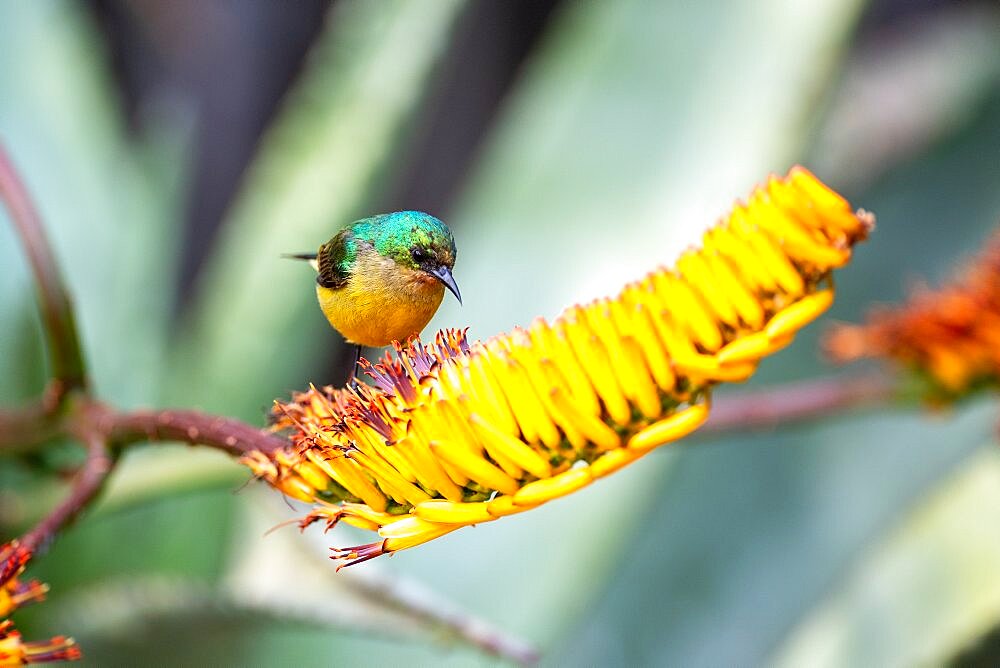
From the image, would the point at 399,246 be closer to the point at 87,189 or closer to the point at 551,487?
the point at 551,487

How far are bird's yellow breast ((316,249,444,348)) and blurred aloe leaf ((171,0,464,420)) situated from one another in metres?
0.82

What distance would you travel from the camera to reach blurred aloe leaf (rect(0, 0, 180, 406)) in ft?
5.25

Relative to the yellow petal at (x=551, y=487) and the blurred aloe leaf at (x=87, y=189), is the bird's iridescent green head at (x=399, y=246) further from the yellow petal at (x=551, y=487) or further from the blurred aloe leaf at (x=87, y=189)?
the blurred aloe leaf at (x=87, y=189)

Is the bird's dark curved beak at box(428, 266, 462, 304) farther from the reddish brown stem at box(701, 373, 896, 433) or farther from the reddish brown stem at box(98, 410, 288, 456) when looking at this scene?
the reddish brown stem at box(701, 373, 896, 433)

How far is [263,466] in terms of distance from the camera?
434mm

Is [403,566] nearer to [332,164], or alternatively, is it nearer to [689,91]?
[332,164]

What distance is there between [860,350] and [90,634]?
23.5 inches

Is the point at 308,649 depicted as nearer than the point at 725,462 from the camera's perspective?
Yes

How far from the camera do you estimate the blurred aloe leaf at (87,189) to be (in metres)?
1.60

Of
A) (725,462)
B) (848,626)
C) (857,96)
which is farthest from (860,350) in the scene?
(857,96)

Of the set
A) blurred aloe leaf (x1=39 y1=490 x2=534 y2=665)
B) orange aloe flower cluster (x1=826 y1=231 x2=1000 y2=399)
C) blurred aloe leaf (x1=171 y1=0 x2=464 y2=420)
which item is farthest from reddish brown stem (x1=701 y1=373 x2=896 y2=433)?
blurred aloe leaf (x1=171 y1=0 x2=464 y2=420)

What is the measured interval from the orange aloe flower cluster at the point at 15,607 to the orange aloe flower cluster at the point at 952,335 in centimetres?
59

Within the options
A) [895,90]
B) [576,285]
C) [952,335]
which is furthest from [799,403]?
[895,90]

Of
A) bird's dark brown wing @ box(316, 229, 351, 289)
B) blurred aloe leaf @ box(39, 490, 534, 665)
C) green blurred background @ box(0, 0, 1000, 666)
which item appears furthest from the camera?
green blurred background @ box(0, 0, 1000, 666)
